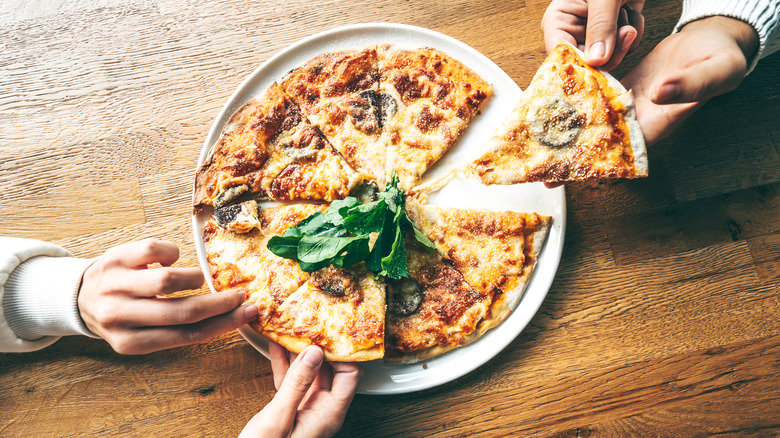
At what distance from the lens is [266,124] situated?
3453mm

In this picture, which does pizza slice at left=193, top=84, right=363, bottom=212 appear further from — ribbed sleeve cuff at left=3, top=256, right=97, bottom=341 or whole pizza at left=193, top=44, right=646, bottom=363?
ribbed sleeve cuff at left=3, top=256, right=97, bottom=341

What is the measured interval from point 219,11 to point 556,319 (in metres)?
3.65

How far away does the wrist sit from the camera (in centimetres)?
304

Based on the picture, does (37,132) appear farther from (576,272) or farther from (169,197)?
(576,272)

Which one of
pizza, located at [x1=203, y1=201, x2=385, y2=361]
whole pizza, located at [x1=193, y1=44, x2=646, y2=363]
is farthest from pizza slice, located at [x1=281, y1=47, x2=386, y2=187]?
pizza, located at [x1=203, y1=201, x2=385, y2=361]

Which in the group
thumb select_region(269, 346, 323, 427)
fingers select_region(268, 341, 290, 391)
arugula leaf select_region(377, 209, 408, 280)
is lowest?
fingers select_region(268, 341, 290, 391)

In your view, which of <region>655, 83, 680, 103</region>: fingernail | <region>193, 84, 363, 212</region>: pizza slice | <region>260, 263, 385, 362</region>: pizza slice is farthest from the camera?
<region>193, 84, 363, 212</region>: pizza slice

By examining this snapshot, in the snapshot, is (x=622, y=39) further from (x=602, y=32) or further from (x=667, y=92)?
(x=667, y=92)

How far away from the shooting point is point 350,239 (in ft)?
10.00

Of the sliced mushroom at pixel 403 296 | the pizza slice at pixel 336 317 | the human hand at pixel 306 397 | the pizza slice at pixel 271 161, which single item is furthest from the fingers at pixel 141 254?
the sliced mushroom at pixel 403 296

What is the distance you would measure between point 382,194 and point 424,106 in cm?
76

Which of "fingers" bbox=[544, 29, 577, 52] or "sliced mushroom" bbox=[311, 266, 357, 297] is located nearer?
"sliced mushroom" bbox=[311, 266, 357, 297]

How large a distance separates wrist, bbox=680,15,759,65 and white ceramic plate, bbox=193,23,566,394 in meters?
1.31

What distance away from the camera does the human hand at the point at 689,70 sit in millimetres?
2711
